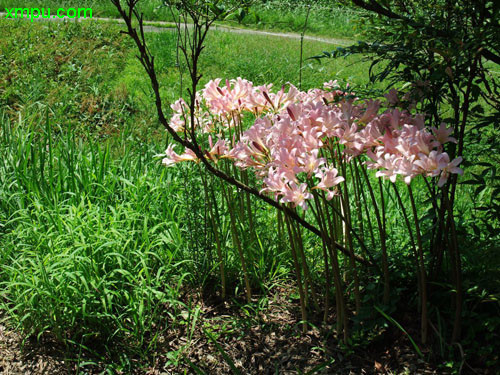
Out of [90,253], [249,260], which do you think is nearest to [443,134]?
[249,260]

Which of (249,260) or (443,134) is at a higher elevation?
(443,134)

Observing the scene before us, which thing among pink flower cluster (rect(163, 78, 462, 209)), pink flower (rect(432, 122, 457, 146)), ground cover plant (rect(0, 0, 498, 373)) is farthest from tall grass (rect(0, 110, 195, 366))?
pink flower (rect(432, 122, 457, 146))

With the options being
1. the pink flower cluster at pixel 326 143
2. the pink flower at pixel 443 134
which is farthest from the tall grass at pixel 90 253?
the pink flower at pixel 443 134

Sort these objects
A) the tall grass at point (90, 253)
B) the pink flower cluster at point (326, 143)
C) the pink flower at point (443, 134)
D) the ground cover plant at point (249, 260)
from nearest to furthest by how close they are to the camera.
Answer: the pink flower cluster at point (326, 143) < the pink flower at point (443, 134) < the ground cover plant at point (249, 260) < the tall grass at point (90, 253)

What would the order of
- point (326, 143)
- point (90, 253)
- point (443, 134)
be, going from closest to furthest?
point (443, 134) → point (326, 143) → point (90, 253)

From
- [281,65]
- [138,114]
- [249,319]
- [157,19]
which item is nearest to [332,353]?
[249,319]

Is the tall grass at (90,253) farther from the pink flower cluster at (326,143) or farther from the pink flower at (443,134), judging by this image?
the pink flower at (443,134)

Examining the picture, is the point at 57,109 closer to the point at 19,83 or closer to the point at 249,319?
the point at 19,83

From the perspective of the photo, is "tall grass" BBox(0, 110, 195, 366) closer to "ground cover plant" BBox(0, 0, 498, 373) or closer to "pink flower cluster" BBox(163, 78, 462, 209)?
"ground cover plant" BBox(0, 0, 498, 373)

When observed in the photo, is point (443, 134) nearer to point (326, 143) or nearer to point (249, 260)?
point (326, 143)

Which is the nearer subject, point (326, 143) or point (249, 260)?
point (326, 143)

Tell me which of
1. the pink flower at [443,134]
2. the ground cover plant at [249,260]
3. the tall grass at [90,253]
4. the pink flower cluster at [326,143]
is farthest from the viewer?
the tall grass at [90,253]

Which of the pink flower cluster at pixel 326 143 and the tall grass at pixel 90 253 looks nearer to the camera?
the pink flower cluster at pixel 326 143

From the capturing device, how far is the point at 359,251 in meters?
2.54
